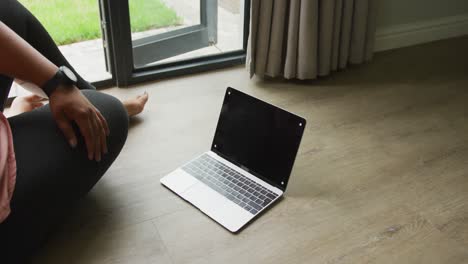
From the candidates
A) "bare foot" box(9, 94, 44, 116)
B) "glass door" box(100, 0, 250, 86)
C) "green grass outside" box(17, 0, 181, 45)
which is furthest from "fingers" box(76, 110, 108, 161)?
"green grass outside" box(17, 0, 181, 45)

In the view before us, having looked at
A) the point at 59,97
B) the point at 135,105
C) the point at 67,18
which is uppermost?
the point at 59,97

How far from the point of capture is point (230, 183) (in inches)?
55.4

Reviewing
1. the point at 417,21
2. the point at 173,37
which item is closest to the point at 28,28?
the point at 173,37

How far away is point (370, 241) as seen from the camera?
1261 mm

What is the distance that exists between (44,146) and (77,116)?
95mm

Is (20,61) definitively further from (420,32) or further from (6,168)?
(420,32)

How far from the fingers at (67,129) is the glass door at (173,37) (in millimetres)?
757

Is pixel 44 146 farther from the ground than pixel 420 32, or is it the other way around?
pixel 44 146

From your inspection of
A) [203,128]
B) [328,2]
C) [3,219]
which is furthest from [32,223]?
[328,2]

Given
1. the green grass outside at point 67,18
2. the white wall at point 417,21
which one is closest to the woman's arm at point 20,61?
the green grass outside at point 67,18

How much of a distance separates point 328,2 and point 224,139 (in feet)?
2.28

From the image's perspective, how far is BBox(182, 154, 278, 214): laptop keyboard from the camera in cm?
135

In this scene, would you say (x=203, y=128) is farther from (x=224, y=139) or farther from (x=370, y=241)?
(x=370, y=241)

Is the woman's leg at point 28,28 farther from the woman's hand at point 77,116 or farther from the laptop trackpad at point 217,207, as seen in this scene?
the laptop trackpad at point 217,207
